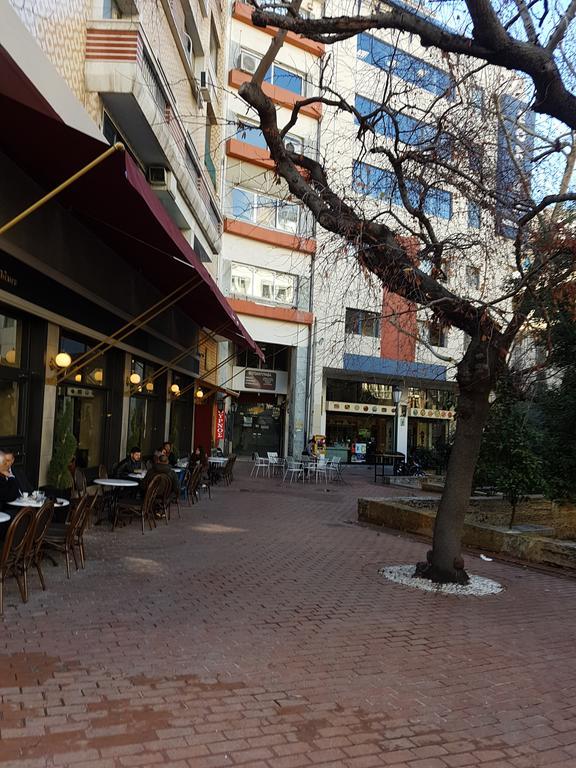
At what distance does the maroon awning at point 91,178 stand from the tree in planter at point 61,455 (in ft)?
10.3

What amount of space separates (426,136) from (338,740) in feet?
30.7

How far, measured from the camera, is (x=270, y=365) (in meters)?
32.9

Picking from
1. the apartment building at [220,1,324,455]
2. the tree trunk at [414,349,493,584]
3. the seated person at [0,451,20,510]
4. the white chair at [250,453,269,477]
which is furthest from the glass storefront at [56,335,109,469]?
the apartment building at [220,1,324,455]

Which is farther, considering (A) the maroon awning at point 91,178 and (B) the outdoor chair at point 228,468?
(B) the outdoor chair at point 228,468

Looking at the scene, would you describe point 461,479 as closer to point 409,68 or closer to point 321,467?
point 409,68

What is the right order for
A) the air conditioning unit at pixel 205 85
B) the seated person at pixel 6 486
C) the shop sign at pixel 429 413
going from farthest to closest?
the shop sign at pixel 429 413, the air conditioning unit at pixel 205 85, the seated person at pixel 6 486

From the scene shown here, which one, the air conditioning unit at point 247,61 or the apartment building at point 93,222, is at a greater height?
the air conditioning unit at point 247,61

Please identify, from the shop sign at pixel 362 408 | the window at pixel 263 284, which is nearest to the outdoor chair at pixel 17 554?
the window at pixel 263 284

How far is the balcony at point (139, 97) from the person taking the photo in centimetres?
993

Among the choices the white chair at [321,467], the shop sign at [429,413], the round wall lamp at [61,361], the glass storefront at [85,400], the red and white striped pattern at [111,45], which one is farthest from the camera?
the shop sign at [429,413]

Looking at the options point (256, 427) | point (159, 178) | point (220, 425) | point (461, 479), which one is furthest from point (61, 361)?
point (256, 427)

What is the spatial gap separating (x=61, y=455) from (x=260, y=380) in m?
22.2

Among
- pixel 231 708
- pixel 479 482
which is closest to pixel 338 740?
pixel 231 708

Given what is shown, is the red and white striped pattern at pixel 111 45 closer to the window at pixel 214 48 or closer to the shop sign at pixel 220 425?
the window at pixel 214 48
